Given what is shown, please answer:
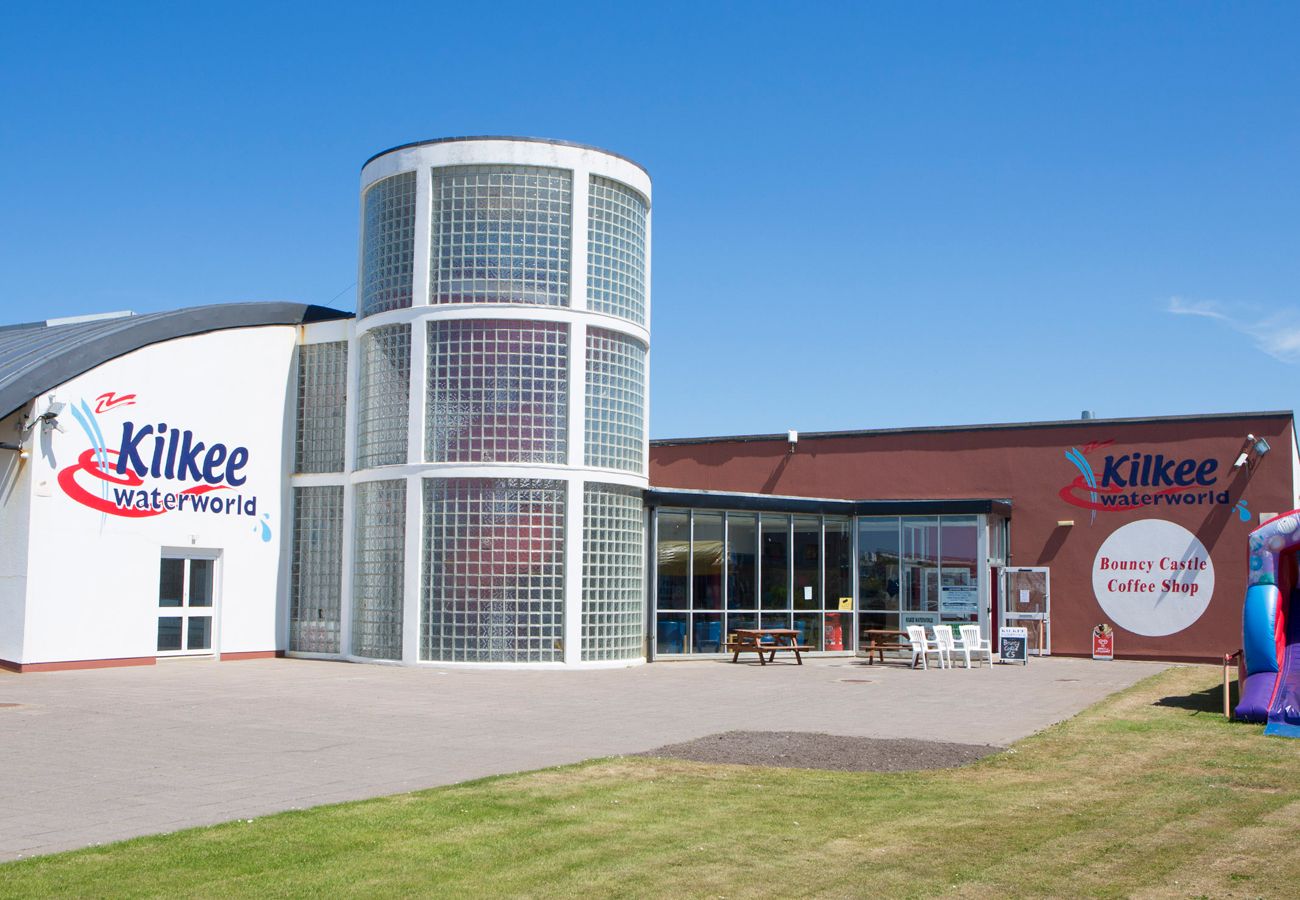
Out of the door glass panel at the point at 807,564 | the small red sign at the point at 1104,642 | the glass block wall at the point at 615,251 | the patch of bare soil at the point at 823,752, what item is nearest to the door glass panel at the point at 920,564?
the door glass panel at the point at 807,564

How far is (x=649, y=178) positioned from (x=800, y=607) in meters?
9.48

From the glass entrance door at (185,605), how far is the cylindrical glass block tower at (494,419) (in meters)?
2.54

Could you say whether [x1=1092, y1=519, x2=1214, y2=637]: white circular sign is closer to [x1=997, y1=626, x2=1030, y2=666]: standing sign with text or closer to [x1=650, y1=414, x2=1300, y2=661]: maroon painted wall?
[x1=650, y1=414, x2=1300, y2=661]: maroon painted wall

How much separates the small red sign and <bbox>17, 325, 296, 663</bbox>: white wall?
1674cm

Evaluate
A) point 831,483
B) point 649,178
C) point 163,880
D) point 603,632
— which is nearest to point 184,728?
point 163,880

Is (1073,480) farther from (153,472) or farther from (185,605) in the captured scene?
(153,472)

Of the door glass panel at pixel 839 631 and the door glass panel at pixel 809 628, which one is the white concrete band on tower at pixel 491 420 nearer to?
the door glass panel at pixel 809 628

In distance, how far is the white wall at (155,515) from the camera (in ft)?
66.4

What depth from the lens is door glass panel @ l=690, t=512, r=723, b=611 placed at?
2536 cm

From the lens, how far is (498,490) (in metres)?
22.4

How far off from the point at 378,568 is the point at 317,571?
206cm

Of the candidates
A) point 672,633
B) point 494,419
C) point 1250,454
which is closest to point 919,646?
point 672,633

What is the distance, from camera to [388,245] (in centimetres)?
2380

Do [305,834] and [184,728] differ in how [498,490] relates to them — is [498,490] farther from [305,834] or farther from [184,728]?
[305,834]
